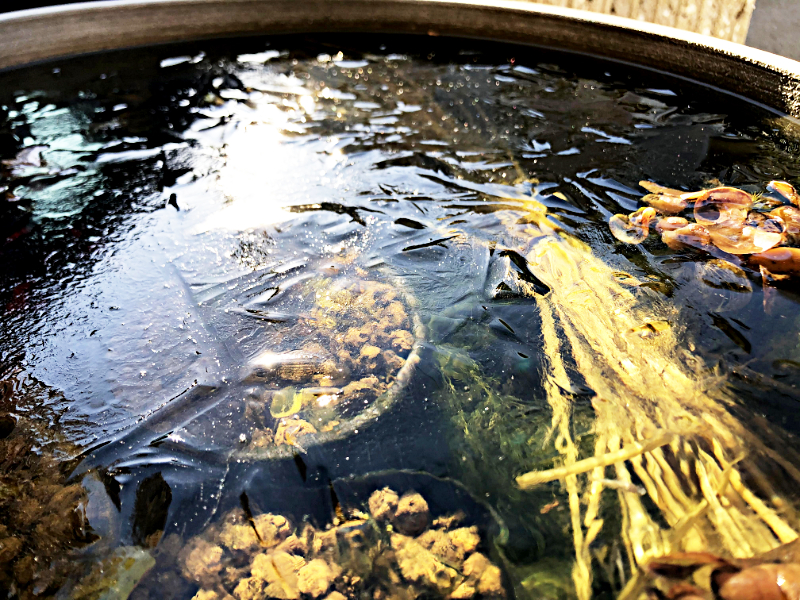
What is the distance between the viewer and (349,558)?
46.1 inches

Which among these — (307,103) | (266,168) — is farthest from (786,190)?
(307,103)

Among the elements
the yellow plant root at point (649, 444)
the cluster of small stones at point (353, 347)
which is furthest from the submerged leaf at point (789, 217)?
the cluster of small stones at point (353, 347)

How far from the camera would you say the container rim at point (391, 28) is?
2.98 m

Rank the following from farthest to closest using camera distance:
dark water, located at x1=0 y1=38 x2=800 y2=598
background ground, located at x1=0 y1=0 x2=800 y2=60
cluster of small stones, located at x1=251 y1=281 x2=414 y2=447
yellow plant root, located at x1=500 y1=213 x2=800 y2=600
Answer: background ground, located at x1=0 y1=0 x2=800 y2=60, cluster of small stones, located at x1=251 y1=281 x2=414 y2=447, dark water, located at x1=0 y1=38 x2=800 y2=598, yellow plant root, located at x1=500 y1=213 x2=800 y2=600

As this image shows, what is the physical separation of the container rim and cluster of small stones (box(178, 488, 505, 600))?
9.55ft

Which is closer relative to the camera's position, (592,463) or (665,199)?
(592,463)

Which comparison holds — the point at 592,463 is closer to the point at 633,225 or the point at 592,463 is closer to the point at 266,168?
the point at 633,225

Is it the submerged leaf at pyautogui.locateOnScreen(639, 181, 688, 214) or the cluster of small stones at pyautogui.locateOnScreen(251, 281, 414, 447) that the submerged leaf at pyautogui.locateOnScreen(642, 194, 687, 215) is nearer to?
the submerged leaf at pyautogui.locateOnScreen(639, 181, 688, 214)

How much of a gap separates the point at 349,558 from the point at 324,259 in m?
1.14

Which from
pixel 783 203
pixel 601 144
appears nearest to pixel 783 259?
pixel 783 203

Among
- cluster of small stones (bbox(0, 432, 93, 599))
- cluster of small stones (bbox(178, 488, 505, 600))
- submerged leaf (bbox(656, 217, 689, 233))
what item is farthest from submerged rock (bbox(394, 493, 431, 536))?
submerged leaf (bbox(656, 217, 689, 233))

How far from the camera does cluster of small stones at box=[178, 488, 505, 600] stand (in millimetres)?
1123

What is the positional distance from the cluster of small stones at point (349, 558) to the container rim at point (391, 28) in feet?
9.55

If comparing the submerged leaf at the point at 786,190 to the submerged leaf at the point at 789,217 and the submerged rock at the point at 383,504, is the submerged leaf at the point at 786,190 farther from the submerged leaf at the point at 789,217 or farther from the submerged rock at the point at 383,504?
the submerged rock at the point at 383,504
